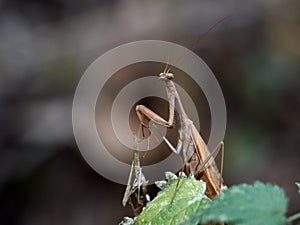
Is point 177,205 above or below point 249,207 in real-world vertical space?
below

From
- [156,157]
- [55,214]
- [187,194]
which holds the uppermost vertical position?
[187,194]

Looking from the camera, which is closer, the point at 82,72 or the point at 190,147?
the point at 190,147

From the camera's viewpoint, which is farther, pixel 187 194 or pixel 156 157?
pixel 156 157

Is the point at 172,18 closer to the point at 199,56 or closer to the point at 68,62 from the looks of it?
the point at 199,56

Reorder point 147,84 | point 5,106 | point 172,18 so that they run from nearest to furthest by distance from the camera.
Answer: point 147,84, point 5,106, point 172,18

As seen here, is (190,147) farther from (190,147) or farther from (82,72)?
(82,72)

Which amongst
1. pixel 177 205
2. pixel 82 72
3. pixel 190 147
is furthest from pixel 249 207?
pixel 82 72

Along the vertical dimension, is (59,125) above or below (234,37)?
below

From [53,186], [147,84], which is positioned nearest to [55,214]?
[53,186]
